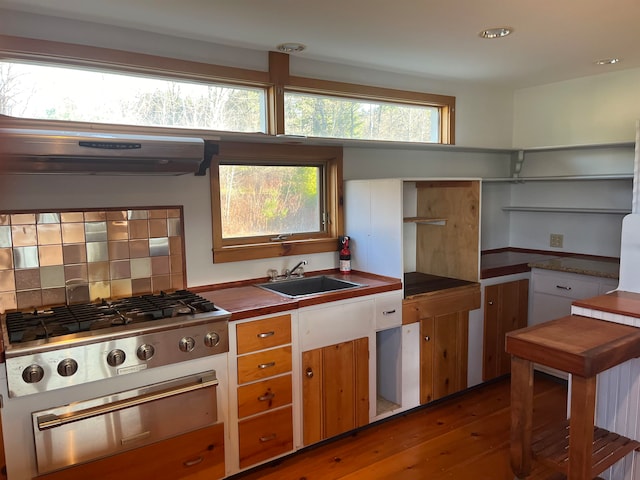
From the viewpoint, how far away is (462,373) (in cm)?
330

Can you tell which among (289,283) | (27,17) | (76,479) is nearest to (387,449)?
(289,283)

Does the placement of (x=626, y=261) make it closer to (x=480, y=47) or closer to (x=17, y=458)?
(x=480, y=47)

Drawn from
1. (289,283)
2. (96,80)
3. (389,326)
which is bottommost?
(389,326)

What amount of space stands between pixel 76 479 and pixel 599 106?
4.01 m

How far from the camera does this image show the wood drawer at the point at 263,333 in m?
2.38

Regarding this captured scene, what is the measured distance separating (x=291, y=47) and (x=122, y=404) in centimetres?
205

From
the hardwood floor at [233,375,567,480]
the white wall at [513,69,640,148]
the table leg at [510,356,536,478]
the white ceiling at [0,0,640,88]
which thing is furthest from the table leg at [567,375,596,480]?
the white wall at [513,69,640,148]

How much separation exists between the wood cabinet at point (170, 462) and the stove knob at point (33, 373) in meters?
0.40

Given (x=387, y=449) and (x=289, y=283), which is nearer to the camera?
(x=387, y=449)

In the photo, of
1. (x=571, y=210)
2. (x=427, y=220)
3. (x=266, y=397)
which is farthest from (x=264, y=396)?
(x=571, y=210)

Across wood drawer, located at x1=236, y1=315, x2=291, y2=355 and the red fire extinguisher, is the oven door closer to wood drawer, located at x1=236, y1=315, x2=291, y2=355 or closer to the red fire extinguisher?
wood drawer, located at x1=236, y1=315, x2=291, y2=355

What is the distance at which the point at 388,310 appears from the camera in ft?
9.50

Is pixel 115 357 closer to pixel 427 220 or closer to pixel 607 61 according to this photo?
pixel 427 220

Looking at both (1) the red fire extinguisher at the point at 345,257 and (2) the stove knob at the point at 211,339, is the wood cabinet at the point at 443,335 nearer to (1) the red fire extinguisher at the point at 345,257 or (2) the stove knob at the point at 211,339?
(1) the red fire extinguisher at the point at 345,257
